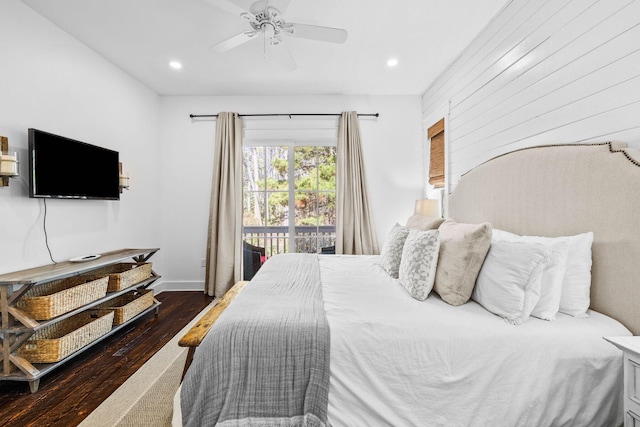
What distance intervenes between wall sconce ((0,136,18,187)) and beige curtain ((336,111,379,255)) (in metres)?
3.01

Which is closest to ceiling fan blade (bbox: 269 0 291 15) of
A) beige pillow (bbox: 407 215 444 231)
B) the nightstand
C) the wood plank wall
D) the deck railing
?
the wood plank wall

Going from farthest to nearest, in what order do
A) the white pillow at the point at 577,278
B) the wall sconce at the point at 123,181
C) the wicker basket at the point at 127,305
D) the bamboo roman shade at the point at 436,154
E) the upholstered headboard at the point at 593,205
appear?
1. the bamboo roman shade at the point at 436,154
2. the wall sconce at the point at 123,181
3. the wicker basket at the point at 127,305
4. the white pillow at the point at 577,278
5. the upholstered headboard at the point at 593,205

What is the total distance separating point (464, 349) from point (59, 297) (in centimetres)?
252

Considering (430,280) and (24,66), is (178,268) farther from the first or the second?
(430,280)

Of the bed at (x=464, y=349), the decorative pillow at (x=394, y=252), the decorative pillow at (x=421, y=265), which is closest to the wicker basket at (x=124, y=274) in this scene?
the bed at (x=464, y=349)

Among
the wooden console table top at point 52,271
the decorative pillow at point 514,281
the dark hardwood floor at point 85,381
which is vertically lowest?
the dark hardwood floor at point 85,381

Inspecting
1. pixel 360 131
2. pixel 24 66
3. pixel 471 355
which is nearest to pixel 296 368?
pixel 471 355

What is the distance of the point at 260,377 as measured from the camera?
1190 millimetres

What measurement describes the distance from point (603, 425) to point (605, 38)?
1.75m

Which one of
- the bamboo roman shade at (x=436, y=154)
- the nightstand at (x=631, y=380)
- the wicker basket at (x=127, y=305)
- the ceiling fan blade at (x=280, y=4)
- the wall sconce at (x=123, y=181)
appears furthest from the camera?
the bamboo roman shade at (x=436, y=154)

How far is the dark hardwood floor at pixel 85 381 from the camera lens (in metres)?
1.71

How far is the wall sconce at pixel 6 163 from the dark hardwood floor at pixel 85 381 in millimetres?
1381

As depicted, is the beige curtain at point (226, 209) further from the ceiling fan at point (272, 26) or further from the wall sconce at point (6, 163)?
the wall sconce at point (6, 163)

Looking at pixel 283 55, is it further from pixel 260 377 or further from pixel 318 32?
pixel 260 377
